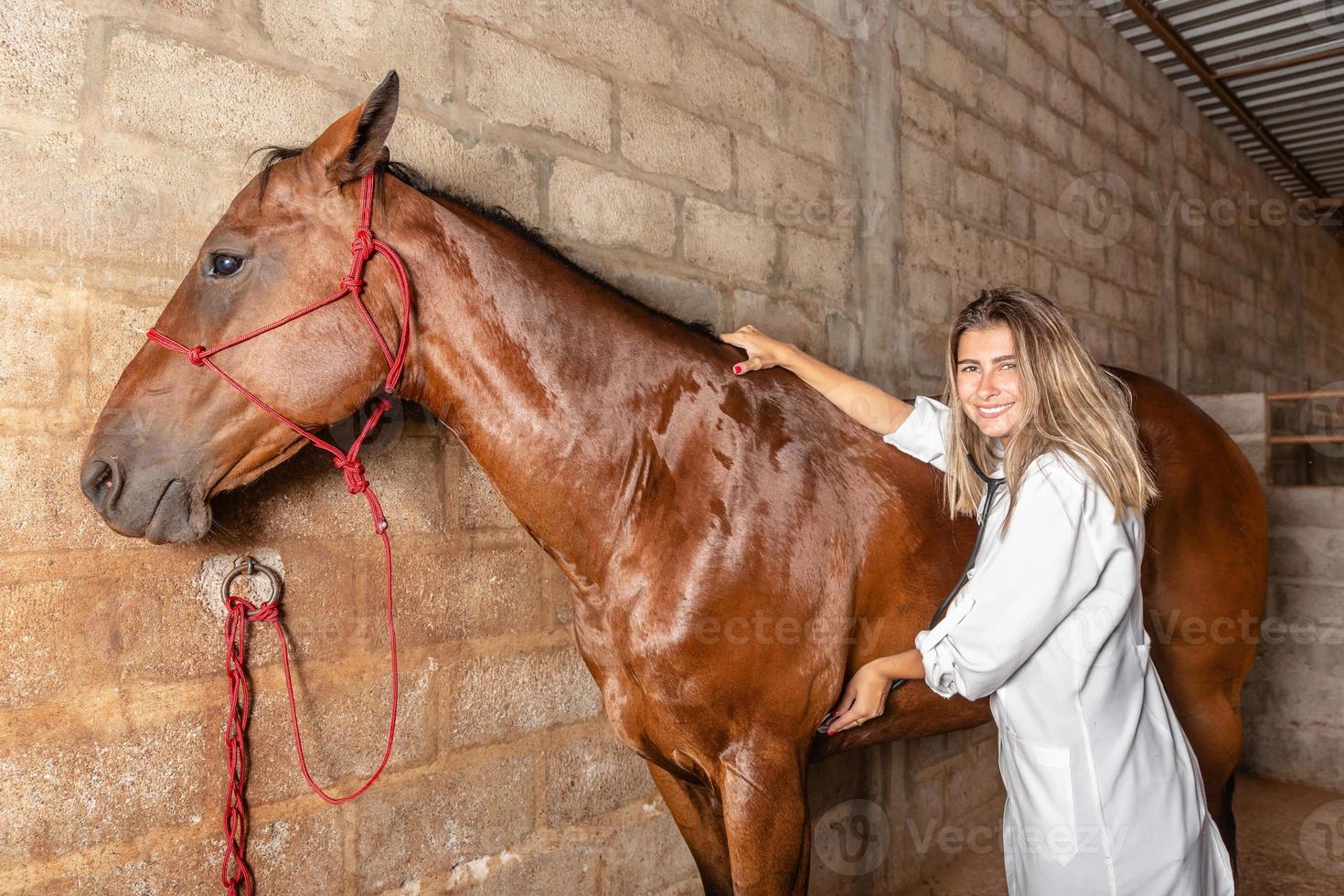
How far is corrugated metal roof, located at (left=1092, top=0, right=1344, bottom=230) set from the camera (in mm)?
4895

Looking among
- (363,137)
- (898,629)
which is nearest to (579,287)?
(363,137)

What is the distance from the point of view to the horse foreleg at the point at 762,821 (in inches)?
67.1

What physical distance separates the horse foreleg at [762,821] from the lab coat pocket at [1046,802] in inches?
17.3

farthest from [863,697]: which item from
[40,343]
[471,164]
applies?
[40,343]

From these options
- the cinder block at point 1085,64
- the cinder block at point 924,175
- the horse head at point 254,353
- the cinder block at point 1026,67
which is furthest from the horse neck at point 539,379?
the cinder block at point 1085,64

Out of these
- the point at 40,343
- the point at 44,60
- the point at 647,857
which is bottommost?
the point at 647,857

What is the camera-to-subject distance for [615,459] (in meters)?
1.73

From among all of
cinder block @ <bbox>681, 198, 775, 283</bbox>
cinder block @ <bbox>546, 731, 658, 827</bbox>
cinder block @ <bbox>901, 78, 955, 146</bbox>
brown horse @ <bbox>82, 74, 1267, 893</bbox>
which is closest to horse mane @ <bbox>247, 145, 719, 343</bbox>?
brown horse @ <bbox>82, 74, 1267, 893</bbox>

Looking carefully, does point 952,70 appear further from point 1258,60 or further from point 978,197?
point 1258,60

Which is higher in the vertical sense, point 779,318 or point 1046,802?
point 779,318

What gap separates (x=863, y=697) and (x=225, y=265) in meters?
1.50

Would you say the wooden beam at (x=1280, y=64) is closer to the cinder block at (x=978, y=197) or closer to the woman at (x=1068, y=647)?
the cinder block at (x=978, y=197)

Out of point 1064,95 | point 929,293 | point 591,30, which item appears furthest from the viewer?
point 1064,95

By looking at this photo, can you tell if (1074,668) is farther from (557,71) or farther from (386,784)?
(557,71)
